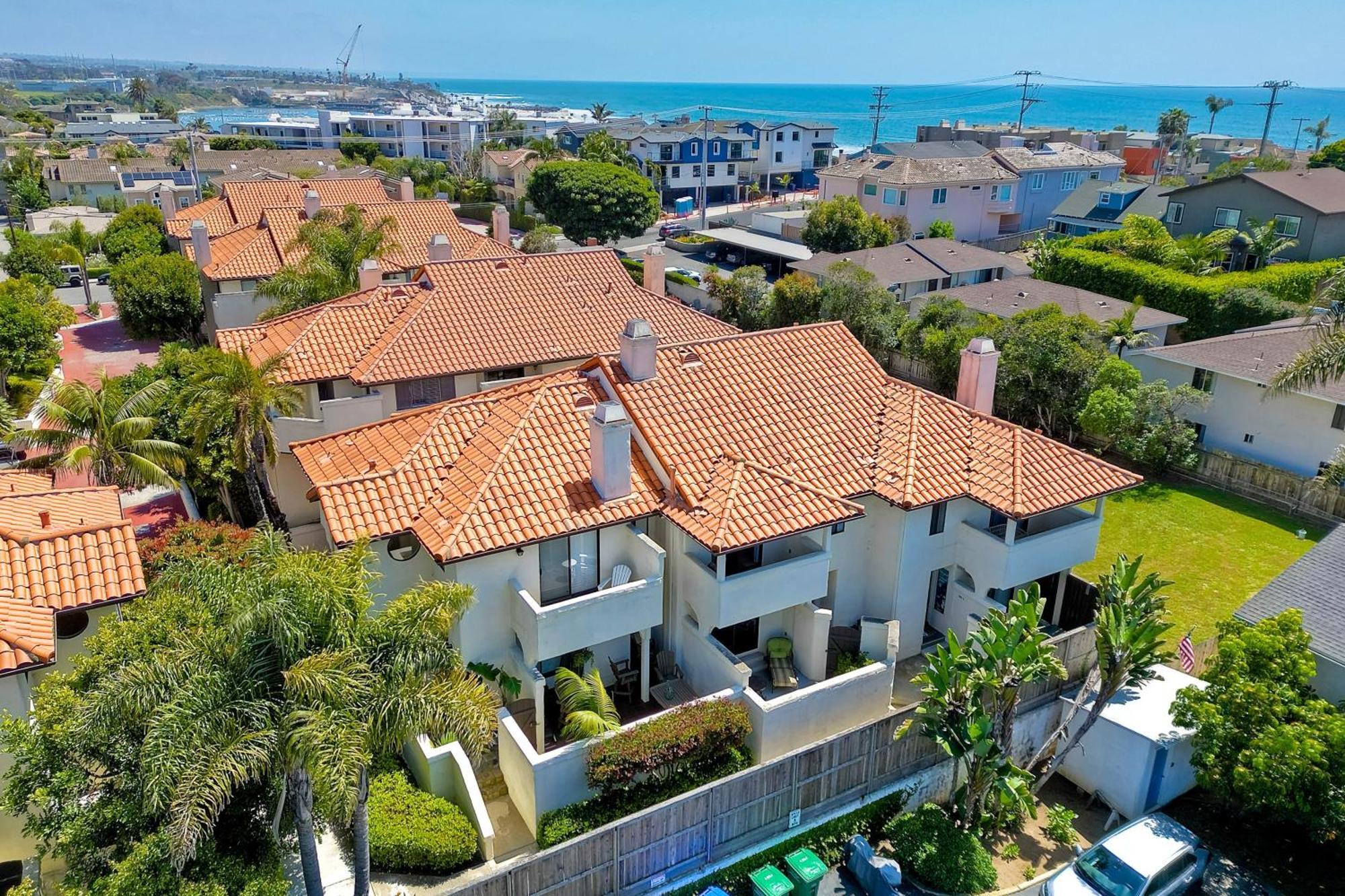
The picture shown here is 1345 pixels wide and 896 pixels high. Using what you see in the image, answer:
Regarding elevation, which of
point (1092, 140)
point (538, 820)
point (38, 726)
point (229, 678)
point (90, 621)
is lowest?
point (538, 820)

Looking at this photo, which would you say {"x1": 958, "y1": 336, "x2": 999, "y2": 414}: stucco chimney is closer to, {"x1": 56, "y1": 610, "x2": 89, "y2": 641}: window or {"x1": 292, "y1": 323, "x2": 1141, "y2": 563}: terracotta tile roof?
{"x1": 292, "y1": 323, "x2": 1141, "y2": 563}: terracotta tile roof

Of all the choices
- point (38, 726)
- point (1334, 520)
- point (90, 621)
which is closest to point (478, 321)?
point (90, 621)

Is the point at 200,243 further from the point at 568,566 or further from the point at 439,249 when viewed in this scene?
the point at 568,566

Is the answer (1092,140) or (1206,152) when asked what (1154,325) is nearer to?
(1092,140)

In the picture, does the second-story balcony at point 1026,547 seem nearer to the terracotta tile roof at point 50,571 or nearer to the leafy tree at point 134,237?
the terracotta tile roof at point 50,571

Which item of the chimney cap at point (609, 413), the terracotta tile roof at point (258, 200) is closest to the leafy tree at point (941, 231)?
the terracotta tile roof at point (258, 200)

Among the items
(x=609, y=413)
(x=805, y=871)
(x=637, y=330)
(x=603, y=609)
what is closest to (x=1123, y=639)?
(x=805, y=871)
